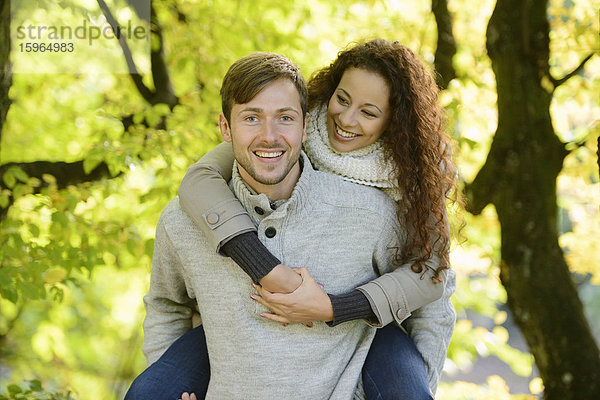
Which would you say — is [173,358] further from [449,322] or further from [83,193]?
[83,193]

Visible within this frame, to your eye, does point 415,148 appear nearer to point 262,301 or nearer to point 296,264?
point 296,264

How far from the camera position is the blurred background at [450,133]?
334 cm

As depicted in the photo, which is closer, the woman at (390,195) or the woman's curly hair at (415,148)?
the woman at (390,195)

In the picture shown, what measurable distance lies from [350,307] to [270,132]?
577mm

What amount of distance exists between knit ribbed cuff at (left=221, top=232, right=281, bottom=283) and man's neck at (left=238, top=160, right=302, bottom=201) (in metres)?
0.22

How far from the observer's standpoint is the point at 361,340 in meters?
2.15

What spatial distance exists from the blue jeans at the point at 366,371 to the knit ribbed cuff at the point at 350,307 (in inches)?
7.5

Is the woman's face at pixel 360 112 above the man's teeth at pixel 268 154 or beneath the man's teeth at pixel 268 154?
above

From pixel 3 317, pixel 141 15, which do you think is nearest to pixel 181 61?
pixel 141 15

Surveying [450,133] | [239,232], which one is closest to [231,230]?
[239,232]

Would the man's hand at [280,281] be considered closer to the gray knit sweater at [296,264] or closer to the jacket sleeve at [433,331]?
the gray knit sweater at [296,264]

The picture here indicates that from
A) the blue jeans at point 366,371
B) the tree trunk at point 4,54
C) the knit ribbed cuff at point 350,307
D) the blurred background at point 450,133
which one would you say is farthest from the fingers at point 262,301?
the tree trunk at point 4,54

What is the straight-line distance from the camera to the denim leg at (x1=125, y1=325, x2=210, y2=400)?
2.10m

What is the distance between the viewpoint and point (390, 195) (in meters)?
2.19
